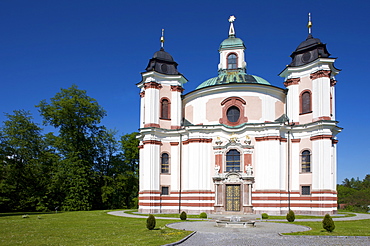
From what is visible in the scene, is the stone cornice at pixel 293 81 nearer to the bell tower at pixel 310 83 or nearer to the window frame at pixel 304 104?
the bell tower at pixel 310 83

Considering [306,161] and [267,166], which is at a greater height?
[306,161]

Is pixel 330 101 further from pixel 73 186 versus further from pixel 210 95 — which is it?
pixel 73 186

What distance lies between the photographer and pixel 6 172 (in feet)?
133

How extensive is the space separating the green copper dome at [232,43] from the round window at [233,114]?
9.60m

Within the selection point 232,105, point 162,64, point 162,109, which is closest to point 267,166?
point 232,105

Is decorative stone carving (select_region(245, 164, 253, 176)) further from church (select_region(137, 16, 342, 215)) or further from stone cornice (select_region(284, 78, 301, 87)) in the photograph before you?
stone cornice (select_region(284, 78, 301, 87))

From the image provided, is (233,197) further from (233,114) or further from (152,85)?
(152,85)

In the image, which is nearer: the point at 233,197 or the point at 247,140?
the point at 233,197

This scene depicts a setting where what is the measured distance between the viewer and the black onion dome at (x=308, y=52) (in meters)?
34.9

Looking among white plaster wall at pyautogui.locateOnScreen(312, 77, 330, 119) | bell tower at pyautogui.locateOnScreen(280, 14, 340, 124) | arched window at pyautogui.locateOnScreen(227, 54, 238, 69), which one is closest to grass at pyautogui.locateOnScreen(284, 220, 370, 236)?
white plaster wall at pyautogui.locateOnScreen(312, 77, 330, 119)

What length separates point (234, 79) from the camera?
3884 cm

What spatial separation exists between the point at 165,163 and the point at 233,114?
885 centimetres

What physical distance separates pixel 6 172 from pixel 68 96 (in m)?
12.8

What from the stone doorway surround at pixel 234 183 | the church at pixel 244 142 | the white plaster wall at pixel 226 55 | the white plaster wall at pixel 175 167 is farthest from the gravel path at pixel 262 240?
the white plaster wall at pixel 226 55
